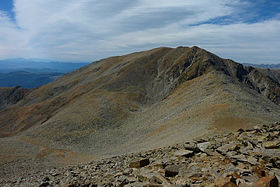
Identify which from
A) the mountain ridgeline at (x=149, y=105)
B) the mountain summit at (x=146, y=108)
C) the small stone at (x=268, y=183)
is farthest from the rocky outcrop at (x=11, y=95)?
the small stone at (x=268, y=183)

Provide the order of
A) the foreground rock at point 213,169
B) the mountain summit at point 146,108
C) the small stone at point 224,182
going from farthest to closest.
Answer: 1. the mountain summit at point 146,108
2. the foreground rock at point 213,169
3. the small stone at point 224,182

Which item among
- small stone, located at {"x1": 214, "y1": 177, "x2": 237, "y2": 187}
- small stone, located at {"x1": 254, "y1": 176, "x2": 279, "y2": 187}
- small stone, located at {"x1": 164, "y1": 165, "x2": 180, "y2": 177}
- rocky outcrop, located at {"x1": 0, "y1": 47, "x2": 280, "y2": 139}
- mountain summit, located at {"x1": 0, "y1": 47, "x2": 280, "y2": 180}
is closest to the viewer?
small stone, located at {"x1": 254, "y1": 176, "x2": 279, "y2": 187}

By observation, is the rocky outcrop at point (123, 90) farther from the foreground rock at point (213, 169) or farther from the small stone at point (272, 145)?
the small stone at point (272, 145)

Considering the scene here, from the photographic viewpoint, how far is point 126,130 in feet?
166

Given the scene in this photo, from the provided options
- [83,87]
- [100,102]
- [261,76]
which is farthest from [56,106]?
[261,76]

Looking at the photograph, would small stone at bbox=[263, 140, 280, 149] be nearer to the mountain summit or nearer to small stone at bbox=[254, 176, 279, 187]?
small stone at bbox=[254, 176, 279, 187]

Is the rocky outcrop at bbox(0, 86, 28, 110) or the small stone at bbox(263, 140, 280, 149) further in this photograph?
the rocky outcrop at bbox(0, 86, 28, 110)

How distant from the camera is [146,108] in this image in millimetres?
66812

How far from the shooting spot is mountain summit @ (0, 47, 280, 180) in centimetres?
3488

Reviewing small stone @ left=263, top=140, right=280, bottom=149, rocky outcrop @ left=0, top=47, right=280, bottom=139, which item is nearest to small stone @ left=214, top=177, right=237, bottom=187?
small stone @ left=263, top=140, right=280, bottom=149

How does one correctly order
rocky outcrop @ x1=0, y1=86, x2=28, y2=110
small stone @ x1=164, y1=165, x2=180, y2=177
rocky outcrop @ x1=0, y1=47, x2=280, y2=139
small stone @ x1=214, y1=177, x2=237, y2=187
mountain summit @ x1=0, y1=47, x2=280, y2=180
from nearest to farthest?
small stone @ x1=214, y1=177, x2=237, y2=187 < small stone @ x1=164, y1=165, x2=180, y2=177 < mountain summit @ x1=0, y1=47, x2=280, y2=180 < rocky outcrop @ x1=0, y1=47, x2=280, y2=139 < rocky outcrop @ x1=0, y1=86, x2=28, y2=110

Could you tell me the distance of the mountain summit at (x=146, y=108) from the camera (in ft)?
114

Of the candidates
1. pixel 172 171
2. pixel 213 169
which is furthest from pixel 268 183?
pixel 172 171

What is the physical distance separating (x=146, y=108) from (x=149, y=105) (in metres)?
3.06
